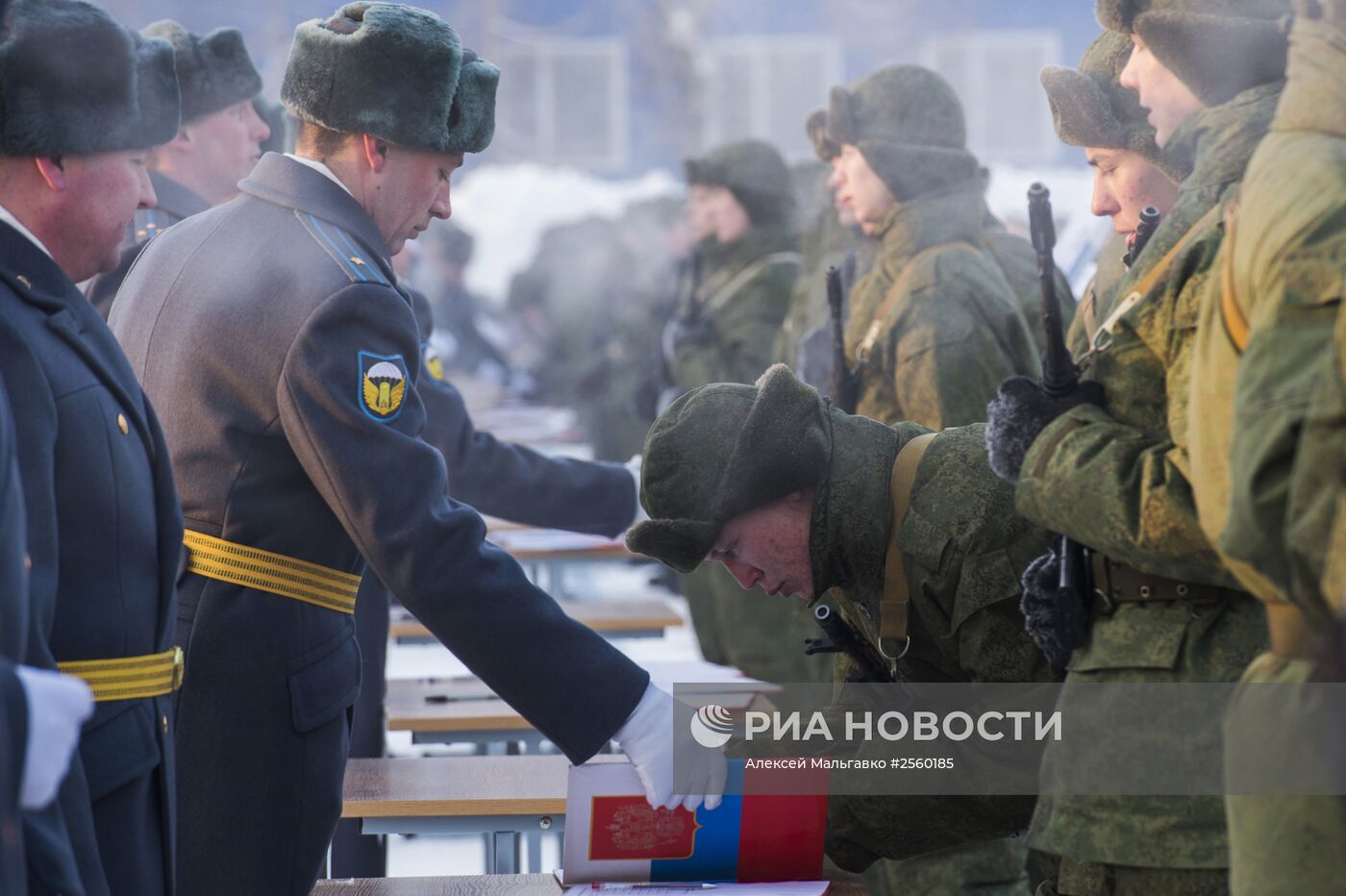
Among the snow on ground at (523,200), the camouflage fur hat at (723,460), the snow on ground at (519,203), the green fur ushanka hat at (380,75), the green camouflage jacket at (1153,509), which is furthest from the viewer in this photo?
the snow on ground at (523,200)

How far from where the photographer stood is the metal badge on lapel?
2.50 meters

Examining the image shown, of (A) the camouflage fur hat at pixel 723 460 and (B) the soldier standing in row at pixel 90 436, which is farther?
(A) the camouflage fur hat at pixel 723 460

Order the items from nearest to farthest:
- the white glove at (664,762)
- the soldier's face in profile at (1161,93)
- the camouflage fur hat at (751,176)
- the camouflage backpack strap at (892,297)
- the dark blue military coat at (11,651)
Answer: the dark blue military coat at (11,651) < the soldier's face in profile at (1161,93) < the white glove at (664,762) < the camouflage backpack strap at (892,297) < the camouflage fur hat at (751,176)

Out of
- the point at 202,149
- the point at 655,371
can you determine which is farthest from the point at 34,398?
the point at 655,371

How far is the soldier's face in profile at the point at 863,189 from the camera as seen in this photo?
505cm

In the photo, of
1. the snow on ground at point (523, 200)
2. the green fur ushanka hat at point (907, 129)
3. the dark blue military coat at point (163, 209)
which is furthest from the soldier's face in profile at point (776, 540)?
the snow on ground at point (523, 200)

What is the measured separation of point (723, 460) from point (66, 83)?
3.55ft

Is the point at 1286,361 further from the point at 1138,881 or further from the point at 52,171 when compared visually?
the point at 52,171

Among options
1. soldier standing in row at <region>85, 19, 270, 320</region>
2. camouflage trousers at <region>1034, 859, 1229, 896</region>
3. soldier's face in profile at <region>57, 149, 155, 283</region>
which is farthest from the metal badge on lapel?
soldier standing in row at <region>85, 19, 270, 320</region>

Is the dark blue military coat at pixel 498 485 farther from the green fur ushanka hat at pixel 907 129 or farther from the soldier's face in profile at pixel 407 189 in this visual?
the green fur ushanka hat at pixel 907 129

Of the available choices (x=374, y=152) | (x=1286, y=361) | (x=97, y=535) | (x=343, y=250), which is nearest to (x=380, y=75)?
(x=374, y=152)

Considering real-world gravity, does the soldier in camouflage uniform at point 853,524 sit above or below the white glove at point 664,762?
above

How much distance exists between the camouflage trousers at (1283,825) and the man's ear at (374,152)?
1.64 meters

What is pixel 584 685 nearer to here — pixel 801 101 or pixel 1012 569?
pixel 1012 569
